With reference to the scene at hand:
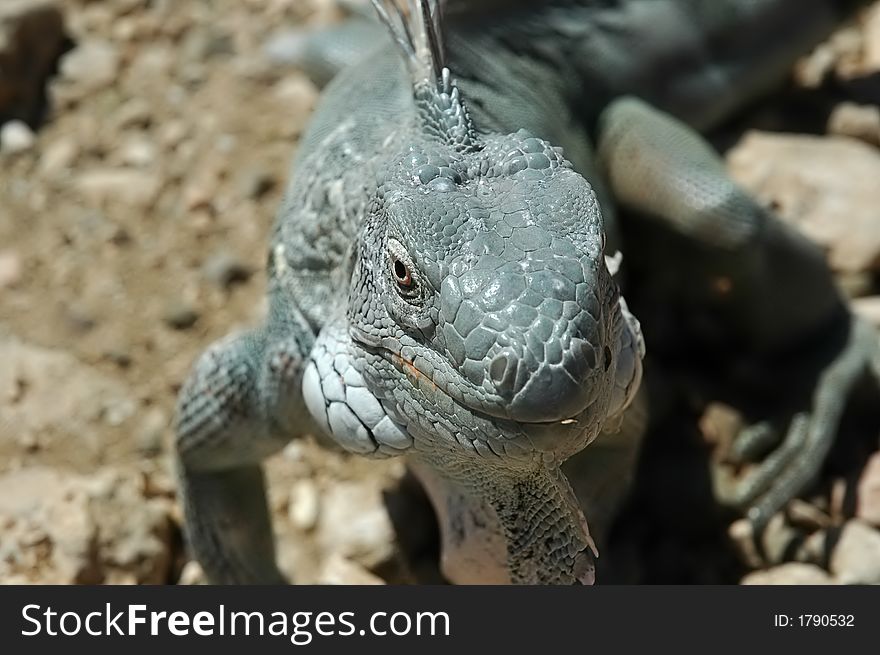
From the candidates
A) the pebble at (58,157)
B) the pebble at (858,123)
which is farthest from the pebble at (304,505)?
the pebble at (858,123)

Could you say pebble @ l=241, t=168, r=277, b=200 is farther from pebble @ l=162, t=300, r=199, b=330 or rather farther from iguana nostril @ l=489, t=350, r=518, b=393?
iguana nostril @ l=489, t=350, r=518, b=393

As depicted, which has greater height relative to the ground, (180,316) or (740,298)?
(180,316)

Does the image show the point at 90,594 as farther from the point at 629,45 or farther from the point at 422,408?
the point at 629,45

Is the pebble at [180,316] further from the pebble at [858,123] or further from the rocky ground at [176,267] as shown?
the pebble at [858,123]

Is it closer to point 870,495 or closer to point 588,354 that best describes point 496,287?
point 588,354

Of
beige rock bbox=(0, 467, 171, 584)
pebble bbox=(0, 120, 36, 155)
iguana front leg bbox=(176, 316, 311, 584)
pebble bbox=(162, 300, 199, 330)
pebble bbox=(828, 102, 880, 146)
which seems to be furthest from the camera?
pebble bbox=(0, 120, 36, 155)

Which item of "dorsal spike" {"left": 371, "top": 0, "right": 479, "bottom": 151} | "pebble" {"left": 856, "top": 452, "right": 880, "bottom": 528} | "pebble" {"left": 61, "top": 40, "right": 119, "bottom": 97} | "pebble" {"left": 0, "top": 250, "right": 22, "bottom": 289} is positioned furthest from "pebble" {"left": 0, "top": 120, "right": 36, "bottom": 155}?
"pebble" {"left": 856, "top": 452, "right": 880, "bottom": 528}

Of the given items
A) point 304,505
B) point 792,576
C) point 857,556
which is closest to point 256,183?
point 304,505

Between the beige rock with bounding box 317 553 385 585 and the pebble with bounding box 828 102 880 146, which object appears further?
the pebble with bounding box 828 102 880 146
